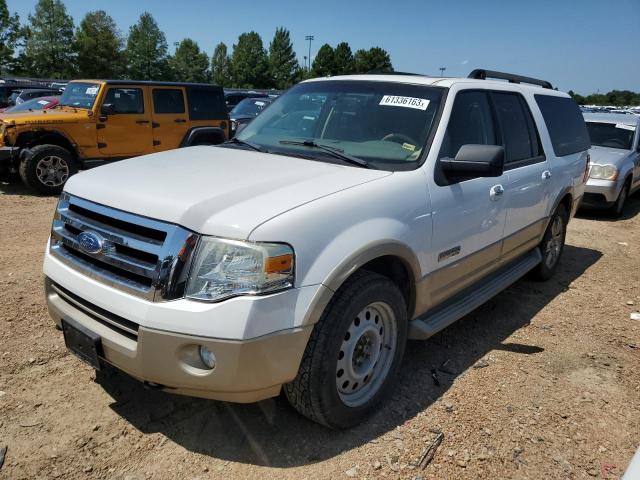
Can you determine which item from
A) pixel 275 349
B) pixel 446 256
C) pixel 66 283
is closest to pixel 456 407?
pixel 446 256

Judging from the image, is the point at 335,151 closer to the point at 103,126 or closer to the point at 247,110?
the point at 103,126

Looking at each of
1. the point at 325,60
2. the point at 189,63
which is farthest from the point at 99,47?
the point at 325,60

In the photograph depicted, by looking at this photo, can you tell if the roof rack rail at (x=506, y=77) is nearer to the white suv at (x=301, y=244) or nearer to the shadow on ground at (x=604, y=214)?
the white suv at (x=301, y=244)

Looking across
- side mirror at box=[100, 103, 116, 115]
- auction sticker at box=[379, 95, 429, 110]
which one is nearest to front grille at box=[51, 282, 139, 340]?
auction sticker at box=[379, 95, 429, 110]

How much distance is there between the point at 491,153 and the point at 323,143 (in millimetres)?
1071

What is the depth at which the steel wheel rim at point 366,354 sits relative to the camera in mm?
2701

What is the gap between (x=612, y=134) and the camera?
383 inches

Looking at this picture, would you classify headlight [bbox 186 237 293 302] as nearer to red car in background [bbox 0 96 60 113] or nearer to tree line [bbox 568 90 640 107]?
red car in background [bbox 0 96 60 113]

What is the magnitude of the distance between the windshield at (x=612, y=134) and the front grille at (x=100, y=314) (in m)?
9.83

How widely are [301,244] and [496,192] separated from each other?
193 centimetres

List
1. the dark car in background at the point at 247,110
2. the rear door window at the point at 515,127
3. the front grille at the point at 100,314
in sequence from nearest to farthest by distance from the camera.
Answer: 1. the front grille at the point at 100,314
2. the rear door window at the point at 515,127
3. the dark car in background at the point at 247,110

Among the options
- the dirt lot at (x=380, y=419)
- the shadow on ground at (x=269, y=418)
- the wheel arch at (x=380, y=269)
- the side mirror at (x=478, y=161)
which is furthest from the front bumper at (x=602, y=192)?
the wheel arch at (x=380, y=269)

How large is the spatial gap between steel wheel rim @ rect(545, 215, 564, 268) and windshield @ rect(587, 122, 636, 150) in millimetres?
5219

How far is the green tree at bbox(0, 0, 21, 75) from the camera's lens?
6086 cm
